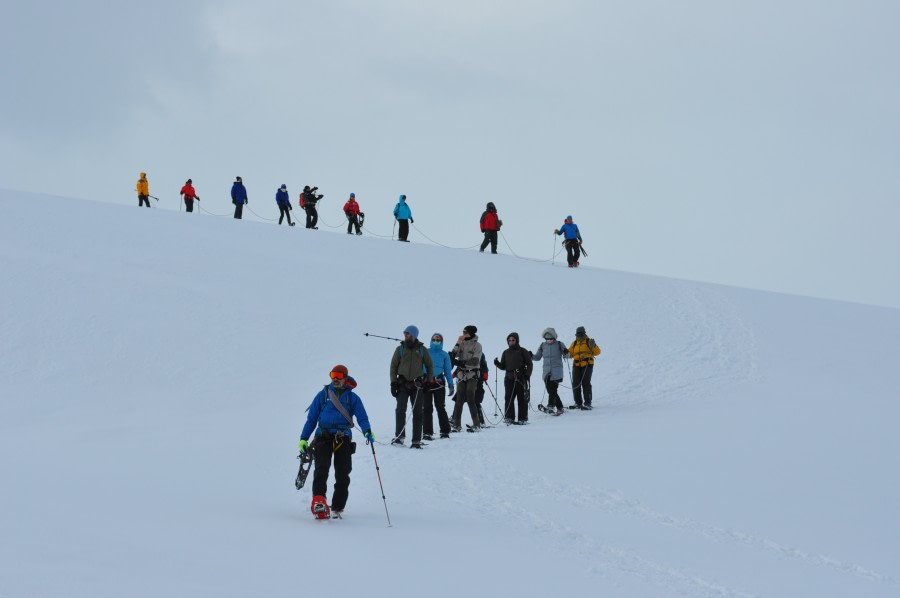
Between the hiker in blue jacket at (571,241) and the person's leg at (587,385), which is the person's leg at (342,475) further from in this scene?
the hiker in blue jacket at (571,241)

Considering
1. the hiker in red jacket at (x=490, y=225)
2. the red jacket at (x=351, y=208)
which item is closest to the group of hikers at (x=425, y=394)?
the hiker in red jacket at (x=490, y=225)

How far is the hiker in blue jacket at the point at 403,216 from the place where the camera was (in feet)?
93.6

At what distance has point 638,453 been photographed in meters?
11.5

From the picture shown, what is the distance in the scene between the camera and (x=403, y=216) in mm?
28844

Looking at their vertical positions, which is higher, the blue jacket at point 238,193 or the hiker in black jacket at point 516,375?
the blue jacket at point 238,193

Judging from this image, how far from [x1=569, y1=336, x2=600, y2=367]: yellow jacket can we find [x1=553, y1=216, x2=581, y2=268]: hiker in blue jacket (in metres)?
11.1

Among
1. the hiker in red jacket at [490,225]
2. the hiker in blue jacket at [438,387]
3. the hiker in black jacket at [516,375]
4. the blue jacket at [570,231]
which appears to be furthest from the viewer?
the hiker in red jacket at [490,225]

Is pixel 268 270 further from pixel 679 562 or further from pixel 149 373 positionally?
pixel 679 562

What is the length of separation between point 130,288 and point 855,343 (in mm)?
17525

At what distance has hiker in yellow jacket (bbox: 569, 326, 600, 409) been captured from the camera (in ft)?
51.3

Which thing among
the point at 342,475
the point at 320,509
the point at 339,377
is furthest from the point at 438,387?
the point at 320,509

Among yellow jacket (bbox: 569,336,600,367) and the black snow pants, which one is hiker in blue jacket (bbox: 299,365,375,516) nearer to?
the black snow pants

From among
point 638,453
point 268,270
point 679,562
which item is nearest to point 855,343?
point 638,453

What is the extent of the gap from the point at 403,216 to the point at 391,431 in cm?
1611
